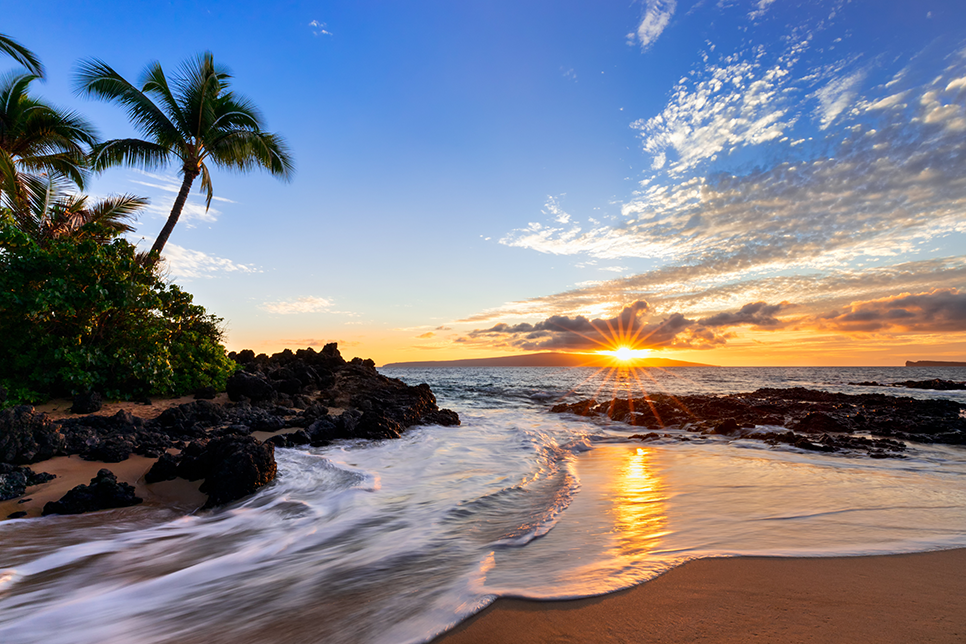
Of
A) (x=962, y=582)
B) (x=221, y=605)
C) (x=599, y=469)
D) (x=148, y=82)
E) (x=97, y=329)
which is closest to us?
(x=962, y=582)

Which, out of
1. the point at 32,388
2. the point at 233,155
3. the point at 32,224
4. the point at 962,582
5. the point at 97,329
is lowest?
the point at 962,582

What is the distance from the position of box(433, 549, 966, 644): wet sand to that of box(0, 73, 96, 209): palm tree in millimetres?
22421

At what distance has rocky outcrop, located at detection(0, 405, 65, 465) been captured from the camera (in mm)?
5676

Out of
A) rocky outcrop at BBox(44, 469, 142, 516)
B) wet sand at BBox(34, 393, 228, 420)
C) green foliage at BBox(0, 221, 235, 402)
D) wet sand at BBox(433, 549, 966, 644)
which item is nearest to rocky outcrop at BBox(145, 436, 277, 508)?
rocky outcrop at BBox(44, 469, 142, 516)

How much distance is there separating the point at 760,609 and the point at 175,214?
18690 mm

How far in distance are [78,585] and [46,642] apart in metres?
0.83

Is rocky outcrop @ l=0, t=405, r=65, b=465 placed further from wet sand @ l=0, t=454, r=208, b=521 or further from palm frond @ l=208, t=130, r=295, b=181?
palm frond @ l=208, t=130, r=295, b=181

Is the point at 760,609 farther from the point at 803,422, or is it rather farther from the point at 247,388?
the point at 247,388

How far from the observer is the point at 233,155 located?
16125mm

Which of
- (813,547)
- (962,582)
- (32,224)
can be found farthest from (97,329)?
(962,582)

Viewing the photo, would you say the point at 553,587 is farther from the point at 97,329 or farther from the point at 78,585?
the point at 97,329

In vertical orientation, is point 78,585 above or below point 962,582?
below

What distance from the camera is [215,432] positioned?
28.4 feet

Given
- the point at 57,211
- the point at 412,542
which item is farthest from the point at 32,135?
the point at 412,542
